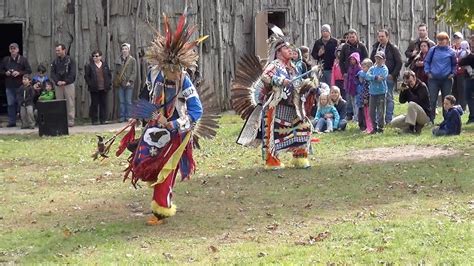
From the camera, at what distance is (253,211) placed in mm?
11008

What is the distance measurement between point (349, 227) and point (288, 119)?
13.6 feet

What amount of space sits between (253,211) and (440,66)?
8558 millimetres

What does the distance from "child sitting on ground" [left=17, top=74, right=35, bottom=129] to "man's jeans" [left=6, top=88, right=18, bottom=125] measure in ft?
1.34

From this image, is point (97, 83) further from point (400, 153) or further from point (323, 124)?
point (400, 153)

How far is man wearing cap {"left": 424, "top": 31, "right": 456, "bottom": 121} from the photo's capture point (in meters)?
18.5

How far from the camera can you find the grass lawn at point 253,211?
29.0ft

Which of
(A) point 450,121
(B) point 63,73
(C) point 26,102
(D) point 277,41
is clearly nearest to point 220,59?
(B) point 63,73

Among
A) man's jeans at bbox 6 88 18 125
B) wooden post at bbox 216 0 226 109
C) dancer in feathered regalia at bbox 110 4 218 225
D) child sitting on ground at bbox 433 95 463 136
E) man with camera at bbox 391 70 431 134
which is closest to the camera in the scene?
dancer in feathered regalia at bbox 110 4 218 225

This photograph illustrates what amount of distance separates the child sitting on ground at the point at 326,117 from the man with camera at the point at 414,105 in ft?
4.08

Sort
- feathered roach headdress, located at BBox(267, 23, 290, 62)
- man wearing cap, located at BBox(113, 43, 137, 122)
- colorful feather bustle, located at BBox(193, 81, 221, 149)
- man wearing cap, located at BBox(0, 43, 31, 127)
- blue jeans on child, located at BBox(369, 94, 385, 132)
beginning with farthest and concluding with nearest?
man wearing cap, located at BBox(113, 43, 137, 122), man wearing cap, located at BBox(0, 43, 31, 127), blue jeans on child, located at BBox(369, 94, 385, 132), feathered roach headdress, located at BBox(267, 23, 290, 62), colorful feather bustle, located at BBox(193, 81, 221, 149)

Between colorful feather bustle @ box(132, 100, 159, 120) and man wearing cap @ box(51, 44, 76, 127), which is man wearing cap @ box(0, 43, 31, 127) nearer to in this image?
man wearing cap @ box(51, 44, 76, 127)

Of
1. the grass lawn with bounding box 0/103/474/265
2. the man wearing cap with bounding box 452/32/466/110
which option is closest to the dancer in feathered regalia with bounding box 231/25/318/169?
the grass lawn with bounding box 0/103/474/265

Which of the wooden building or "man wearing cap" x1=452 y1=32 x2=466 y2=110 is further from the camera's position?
the wooden building

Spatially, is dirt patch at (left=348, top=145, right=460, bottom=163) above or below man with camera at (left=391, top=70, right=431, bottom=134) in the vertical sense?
below
